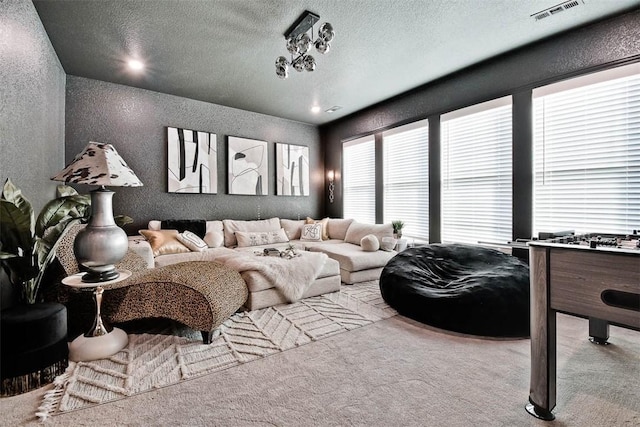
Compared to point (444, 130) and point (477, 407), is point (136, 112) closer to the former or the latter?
point (444, 130)

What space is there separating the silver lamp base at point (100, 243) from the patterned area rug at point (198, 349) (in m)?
0.58

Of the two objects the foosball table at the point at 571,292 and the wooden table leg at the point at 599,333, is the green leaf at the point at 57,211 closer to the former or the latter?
the foosball table at the point at 571,292

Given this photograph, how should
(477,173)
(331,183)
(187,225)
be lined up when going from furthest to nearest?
(331,183) < (187,225) < (477,173)

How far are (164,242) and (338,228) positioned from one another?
9.12ft

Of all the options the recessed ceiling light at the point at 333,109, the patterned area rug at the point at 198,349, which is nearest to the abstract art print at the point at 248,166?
the recessed ceiling light at the point at 333,109

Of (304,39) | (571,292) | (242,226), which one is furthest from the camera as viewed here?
(242,226)

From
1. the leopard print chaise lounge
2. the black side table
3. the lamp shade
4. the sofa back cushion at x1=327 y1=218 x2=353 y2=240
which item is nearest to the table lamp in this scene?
the lamp shade

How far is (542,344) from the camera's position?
4.68 ft

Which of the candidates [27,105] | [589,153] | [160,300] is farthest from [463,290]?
[27,105]

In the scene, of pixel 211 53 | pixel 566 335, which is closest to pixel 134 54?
pixel 211 53

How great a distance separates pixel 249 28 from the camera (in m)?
2.78

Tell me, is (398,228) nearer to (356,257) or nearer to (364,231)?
(364,231)

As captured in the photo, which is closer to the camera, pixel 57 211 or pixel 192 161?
pixel 57 211

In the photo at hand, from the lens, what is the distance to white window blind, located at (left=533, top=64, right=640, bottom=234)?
264 cm
